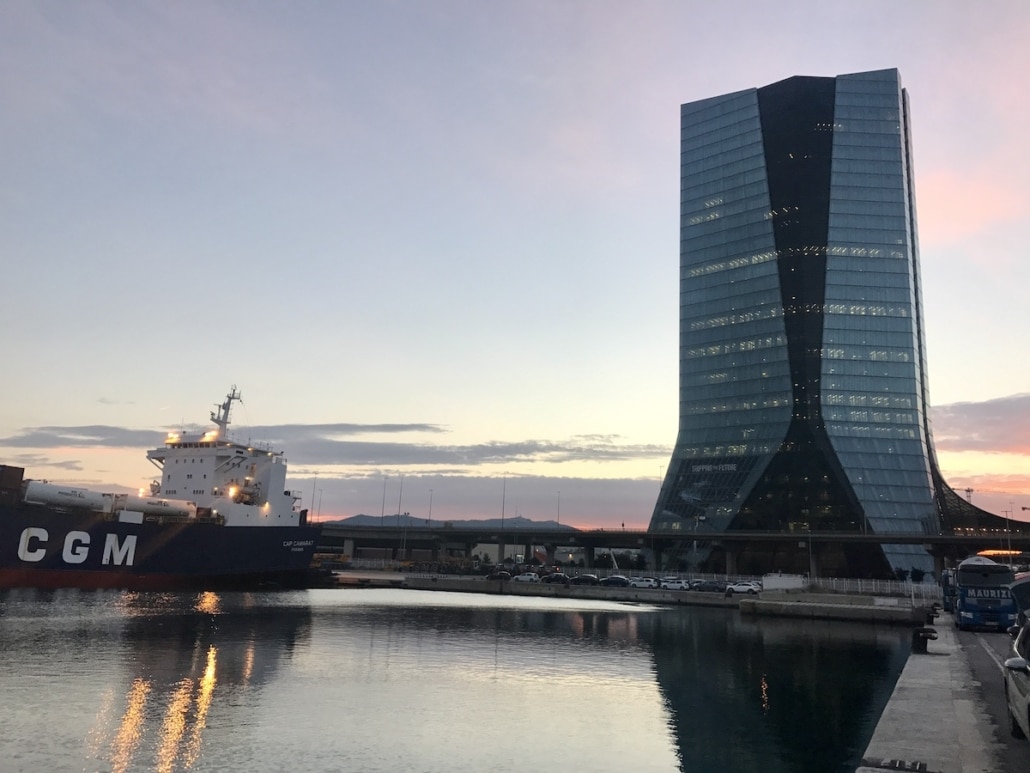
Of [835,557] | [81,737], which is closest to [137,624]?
[81,737]

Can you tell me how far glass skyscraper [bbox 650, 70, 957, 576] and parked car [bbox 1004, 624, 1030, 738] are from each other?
130894mm

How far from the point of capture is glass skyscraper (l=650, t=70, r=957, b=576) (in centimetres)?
15500

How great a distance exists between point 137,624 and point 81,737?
27.7 m

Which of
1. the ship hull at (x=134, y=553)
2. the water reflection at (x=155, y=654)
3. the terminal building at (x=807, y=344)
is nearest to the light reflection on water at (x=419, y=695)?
the water reflection at (x=155, y=654)

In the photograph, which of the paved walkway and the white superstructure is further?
the white superstructure

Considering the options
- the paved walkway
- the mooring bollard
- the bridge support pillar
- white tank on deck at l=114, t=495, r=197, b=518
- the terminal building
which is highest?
the terminal building

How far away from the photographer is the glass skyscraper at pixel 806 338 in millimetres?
155000

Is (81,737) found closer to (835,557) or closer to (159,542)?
(159,542)

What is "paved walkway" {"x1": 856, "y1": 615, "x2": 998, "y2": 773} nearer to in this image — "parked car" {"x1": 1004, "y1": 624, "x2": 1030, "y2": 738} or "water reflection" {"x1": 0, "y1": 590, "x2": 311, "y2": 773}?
"parked car" {"x1": 1004, "y1": 624, "x2": 1030, "y2": 738}

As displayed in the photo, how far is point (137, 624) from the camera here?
43688 mm

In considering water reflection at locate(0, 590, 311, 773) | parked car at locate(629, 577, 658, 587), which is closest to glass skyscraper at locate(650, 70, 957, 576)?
parked car at locate(629, 577, 658, 587)

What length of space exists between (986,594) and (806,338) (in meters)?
133

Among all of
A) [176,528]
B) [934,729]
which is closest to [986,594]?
[934,729]

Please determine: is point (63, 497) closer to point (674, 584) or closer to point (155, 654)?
point (155, 654)
